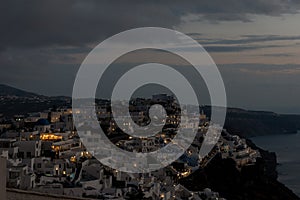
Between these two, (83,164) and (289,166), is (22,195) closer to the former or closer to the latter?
(83,164)

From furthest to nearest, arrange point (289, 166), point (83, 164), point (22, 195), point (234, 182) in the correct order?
point (289, 166) → point (234, 182) → point (83, 164) → point (22, 195)

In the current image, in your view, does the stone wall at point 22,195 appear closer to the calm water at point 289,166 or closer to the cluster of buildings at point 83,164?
the cluster of buildings at point 83,164

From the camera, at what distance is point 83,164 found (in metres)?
16.7

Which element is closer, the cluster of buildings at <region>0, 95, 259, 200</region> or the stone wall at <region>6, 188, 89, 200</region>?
the stone wall at <region>6, 188, 89, 200</region>

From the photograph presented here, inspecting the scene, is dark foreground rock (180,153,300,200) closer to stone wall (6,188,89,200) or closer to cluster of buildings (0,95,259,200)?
cluster of buildings (0,95,259,200)

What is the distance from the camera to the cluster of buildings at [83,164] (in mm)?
12242

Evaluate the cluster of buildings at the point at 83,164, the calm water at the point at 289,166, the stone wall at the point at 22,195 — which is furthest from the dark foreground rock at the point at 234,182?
the stone wall at the point at 22,195

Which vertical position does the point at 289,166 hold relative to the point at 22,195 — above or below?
below

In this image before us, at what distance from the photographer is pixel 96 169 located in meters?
15.2

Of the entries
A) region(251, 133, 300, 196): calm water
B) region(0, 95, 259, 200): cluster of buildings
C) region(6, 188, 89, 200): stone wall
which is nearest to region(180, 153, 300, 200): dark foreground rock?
region(0, 95, 259, 200): cluster of buildings

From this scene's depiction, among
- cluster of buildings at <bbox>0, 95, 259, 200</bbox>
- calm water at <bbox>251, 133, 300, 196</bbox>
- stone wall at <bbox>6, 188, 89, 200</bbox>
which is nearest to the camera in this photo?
stone wall at <bbox>6, 188, 89, 200</bbox>

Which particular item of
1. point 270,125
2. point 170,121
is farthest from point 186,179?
point 270,125

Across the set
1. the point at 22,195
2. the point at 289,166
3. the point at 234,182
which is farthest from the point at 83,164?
the point at 289,166

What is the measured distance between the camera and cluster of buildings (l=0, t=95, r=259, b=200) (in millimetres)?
12242
